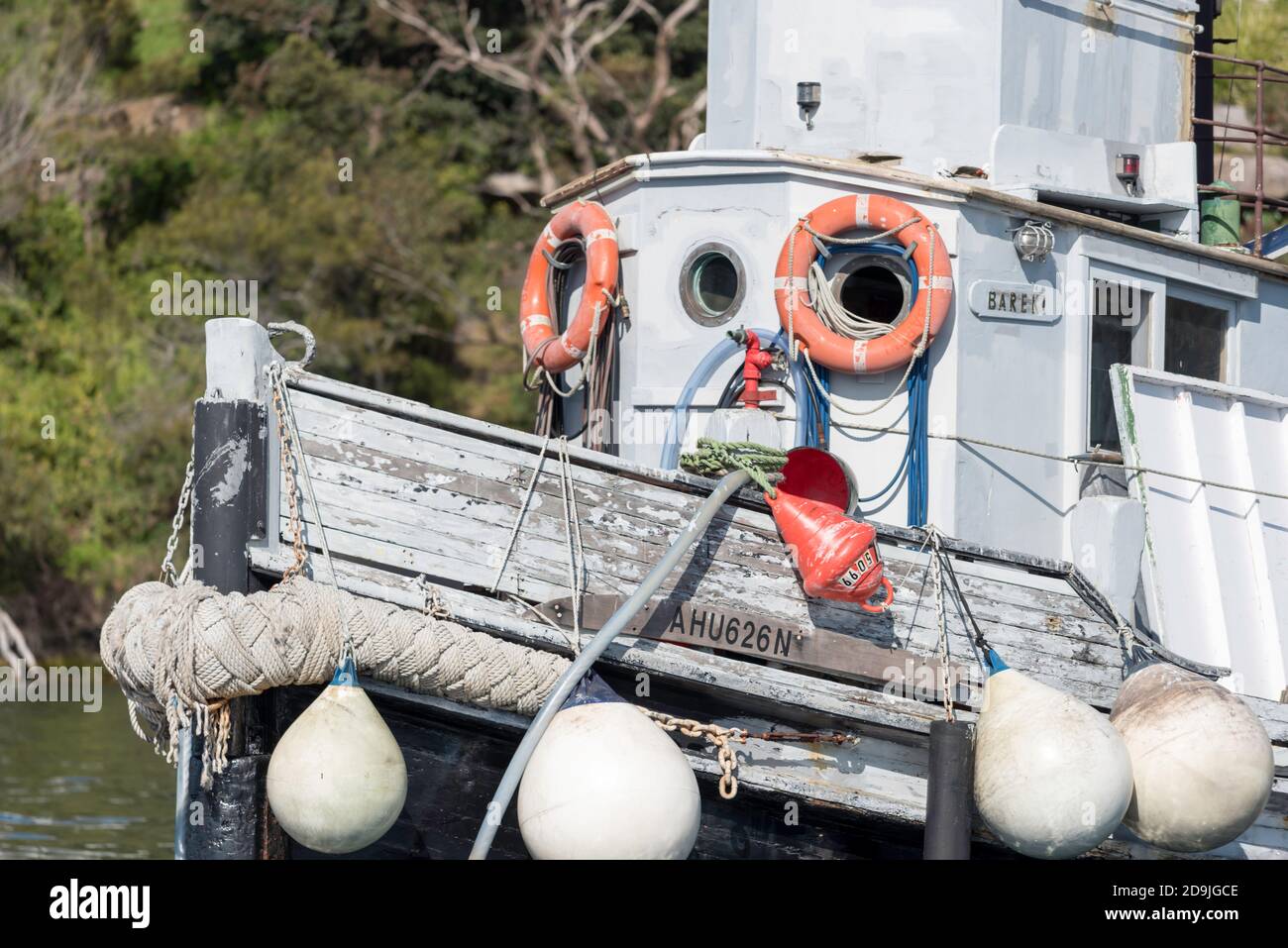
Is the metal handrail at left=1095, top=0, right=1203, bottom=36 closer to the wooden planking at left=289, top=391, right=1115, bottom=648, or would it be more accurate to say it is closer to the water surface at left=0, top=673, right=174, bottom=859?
the wooden planking at left=289, top=391, right=1115, bottom=648

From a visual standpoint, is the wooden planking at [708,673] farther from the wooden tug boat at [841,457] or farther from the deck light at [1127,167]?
the deck light at [1127,167]

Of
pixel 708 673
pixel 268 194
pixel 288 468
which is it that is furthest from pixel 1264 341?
pixel 268 194

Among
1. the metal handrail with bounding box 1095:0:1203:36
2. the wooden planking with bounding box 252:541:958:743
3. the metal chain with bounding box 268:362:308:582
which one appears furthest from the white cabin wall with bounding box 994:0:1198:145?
the metal chain with bounding box 268:362:308:582

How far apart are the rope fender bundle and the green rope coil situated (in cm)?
102

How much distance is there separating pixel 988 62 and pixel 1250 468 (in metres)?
2.30

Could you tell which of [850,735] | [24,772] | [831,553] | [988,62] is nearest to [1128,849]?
[850,735]

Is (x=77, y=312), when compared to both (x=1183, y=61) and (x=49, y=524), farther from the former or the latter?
(x=1183, y=61)

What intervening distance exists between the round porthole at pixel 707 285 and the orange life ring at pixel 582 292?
1.16ft

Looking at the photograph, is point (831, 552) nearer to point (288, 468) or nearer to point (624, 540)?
point (624, 540)

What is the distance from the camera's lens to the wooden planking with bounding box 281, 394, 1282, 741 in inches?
240

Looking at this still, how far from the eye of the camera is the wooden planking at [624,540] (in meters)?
6.11

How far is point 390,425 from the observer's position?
6.13 metres

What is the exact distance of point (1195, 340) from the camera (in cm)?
838

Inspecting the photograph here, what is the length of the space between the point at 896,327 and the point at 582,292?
1954 mm
